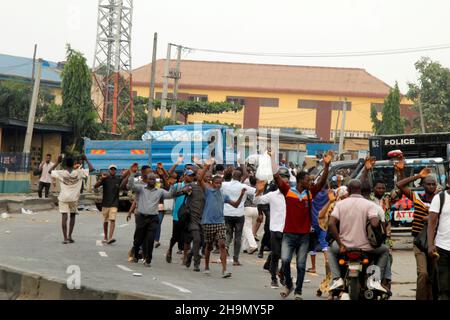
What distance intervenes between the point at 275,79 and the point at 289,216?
89227 mm

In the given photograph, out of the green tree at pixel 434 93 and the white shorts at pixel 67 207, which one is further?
the green tree at pixel 434 93

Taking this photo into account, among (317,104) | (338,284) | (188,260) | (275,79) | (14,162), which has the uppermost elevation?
(275,79)

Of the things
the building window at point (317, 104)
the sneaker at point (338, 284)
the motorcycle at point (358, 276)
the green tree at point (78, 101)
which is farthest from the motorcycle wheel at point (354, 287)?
the building window at point (317, 104)

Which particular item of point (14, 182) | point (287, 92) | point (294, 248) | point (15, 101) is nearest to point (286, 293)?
point (294, 248)

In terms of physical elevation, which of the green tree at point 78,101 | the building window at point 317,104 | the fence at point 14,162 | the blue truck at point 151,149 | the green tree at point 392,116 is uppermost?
the building window at point 317,104

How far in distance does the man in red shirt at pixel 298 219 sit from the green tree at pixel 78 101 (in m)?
33.2

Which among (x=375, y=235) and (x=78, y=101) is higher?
(x=78, y=101)

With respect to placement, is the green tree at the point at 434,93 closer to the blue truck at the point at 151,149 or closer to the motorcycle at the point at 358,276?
the blue truck at the point at 151,149

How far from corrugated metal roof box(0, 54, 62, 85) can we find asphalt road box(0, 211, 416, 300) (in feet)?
250

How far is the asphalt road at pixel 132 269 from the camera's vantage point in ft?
44.8

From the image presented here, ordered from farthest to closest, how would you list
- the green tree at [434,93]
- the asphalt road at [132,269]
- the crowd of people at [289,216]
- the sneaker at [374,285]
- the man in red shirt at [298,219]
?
the green tree at [434,93]
the asphalt road at [132,269]
the man in red shirt at [298,219]
the crowd of people at [289,216]
the sneaker at [374,285]

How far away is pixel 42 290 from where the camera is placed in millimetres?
12297

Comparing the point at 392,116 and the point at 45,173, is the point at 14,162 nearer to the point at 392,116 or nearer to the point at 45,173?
the point at 45,173
